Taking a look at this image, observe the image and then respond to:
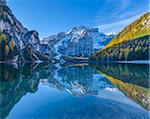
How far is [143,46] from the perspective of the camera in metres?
167

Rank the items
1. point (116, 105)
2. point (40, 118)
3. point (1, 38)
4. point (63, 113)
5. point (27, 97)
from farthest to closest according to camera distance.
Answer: point (1, 38) → point (27, 97) → point (116, 105) → point (63, 113) → point (40, 118)

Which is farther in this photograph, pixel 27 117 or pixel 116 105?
pixel 116 105

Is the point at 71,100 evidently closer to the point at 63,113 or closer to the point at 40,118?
the point at 63,113

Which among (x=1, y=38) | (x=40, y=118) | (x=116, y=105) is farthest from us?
(x=1, y=38)

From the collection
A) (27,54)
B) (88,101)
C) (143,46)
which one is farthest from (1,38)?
(88,101)

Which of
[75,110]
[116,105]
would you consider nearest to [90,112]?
[75,110]

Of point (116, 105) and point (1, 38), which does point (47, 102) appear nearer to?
point (116, 105)

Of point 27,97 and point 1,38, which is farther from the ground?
point 1,38

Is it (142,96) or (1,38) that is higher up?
(1,38)

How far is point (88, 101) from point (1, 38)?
3840 inches

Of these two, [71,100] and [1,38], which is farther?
[1,38]

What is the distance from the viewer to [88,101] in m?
20.3

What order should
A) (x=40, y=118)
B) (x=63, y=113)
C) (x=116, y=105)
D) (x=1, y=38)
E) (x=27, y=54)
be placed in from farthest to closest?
(x=27, y=54)
(x=1, y=38)
(x=116, y=105)
(x=63, y=113)
(x=40, y=118)

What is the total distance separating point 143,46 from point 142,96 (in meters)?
151
